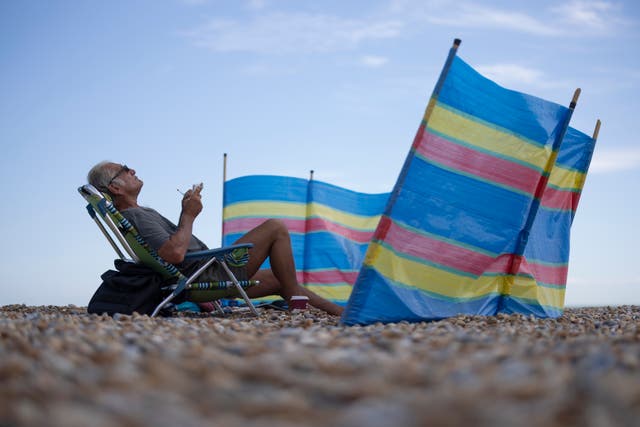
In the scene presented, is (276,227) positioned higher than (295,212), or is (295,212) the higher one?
(295,212)

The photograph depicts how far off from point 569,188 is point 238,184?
3340mm

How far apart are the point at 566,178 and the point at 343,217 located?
2.91 m

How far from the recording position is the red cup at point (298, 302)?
4781 millimetres

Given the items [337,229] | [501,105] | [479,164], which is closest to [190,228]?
[479,164]

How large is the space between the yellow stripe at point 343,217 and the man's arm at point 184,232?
286cm

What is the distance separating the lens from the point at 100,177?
473cm

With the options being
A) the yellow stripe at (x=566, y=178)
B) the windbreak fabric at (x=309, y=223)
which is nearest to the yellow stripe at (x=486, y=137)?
the yellow stripe at (x=566, y=178)

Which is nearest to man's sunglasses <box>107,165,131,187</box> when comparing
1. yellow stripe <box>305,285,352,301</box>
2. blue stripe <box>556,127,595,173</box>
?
yellow stripe <box>305,285,352,301</box>

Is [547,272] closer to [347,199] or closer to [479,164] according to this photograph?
[479,164]

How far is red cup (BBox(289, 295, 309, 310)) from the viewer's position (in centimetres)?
478

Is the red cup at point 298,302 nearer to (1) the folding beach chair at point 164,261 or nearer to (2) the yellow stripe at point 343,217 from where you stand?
(1) the folding beach chair at point 164,261

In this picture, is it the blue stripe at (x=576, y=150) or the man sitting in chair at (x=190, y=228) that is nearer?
the man sitting in chair at (x=190, y=228)

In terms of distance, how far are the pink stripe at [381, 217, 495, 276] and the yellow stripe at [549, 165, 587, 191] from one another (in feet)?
3.81

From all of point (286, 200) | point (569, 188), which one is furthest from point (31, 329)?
point (286, 200)
